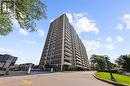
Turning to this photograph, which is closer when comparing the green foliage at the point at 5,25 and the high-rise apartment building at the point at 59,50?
the green foliage at the point at 5,25

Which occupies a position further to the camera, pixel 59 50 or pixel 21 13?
pixel 59 50

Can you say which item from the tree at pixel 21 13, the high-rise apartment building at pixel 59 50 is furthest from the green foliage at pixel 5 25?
the high-rise apartment building at pixel 59 50

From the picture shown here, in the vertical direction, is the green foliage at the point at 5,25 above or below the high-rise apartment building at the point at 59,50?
below

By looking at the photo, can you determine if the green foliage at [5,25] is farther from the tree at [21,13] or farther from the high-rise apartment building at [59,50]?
the high-rise apartment building at [59,50]

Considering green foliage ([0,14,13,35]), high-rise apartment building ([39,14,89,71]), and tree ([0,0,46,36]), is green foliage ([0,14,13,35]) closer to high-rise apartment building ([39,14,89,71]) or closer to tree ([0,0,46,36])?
tree ([0,0,46,36])

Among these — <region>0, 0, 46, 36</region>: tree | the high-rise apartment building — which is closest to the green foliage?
<region>0, 0, 46, 36</region>: tree

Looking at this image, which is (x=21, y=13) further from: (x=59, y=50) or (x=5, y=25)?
(x=59, y=50)

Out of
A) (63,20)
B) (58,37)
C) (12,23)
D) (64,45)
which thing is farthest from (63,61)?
(12,23)

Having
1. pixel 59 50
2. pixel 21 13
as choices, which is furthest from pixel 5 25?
pixel 59 50

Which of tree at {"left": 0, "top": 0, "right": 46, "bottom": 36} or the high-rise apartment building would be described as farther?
the high-rise apartment building

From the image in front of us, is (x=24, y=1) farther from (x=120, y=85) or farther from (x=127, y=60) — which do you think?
(x=127, y=60)

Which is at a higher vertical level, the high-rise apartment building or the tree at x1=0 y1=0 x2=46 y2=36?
the high-rise apartment building

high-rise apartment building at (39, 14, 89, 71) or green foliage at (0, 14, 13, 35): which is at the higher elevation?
high-rise apartment building at (39, 14, 89, 71)

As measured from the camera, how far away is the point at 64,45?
106 meters
